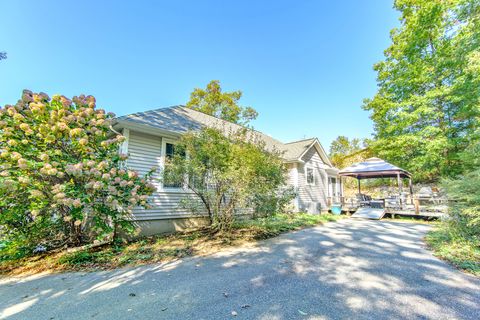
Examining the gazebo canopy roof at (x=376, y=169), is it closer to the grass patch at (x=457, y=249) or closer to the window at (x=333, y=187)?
the window at (x=333, y=187)

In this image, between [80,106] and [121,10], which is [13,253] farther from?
[121,10]

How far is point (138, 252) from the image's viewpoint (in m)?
5.38

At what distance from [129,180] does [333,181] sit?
15.8 metres

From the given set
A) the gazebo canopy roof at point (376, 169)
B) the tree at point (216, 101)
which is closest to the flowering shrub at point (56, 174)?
the gazebo canopy roof at point (376, 169)

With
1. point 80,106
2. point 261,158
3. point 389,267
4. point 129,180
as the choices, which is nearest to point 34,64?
point 80,106

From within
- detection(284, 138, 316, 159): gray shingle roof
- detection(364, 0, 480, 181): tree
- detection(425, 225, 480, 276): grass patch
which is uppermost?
detection(364, 0, 480, 181): tree

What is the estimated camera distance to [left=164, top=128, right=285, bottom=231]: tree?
19.6 ft

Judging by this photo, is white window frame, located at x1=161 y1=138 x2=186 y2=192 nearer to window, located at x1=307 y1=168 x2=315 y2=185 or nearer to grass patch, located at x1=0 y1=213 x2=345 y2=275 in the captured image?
grass patch, located at x1=0 y1=213 x2=345 y2=275

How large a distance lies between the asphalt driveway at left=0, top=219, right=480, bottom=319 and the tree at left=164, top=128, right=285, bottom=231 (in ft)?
5.65

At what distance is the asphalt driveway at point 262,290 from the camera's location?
268 centimetres

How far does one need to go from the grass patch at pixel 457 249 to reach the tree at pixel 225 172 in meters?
4.03

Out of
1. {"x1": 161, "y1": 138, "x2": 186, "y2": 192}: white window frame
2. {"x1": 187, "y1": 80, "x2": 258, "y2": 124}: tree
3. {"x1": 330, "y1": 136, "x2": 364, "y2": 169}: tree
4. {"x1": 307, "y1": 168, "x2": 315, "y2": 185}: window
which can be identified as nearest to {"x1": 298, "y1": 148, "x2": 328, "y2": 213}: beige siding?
{"x1": 307, "y1": 168, "x2": 315, "y2": 185}: window

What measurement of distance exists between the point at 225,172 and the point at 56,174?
12.9 ft

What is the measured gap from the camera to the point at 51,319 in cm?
266
